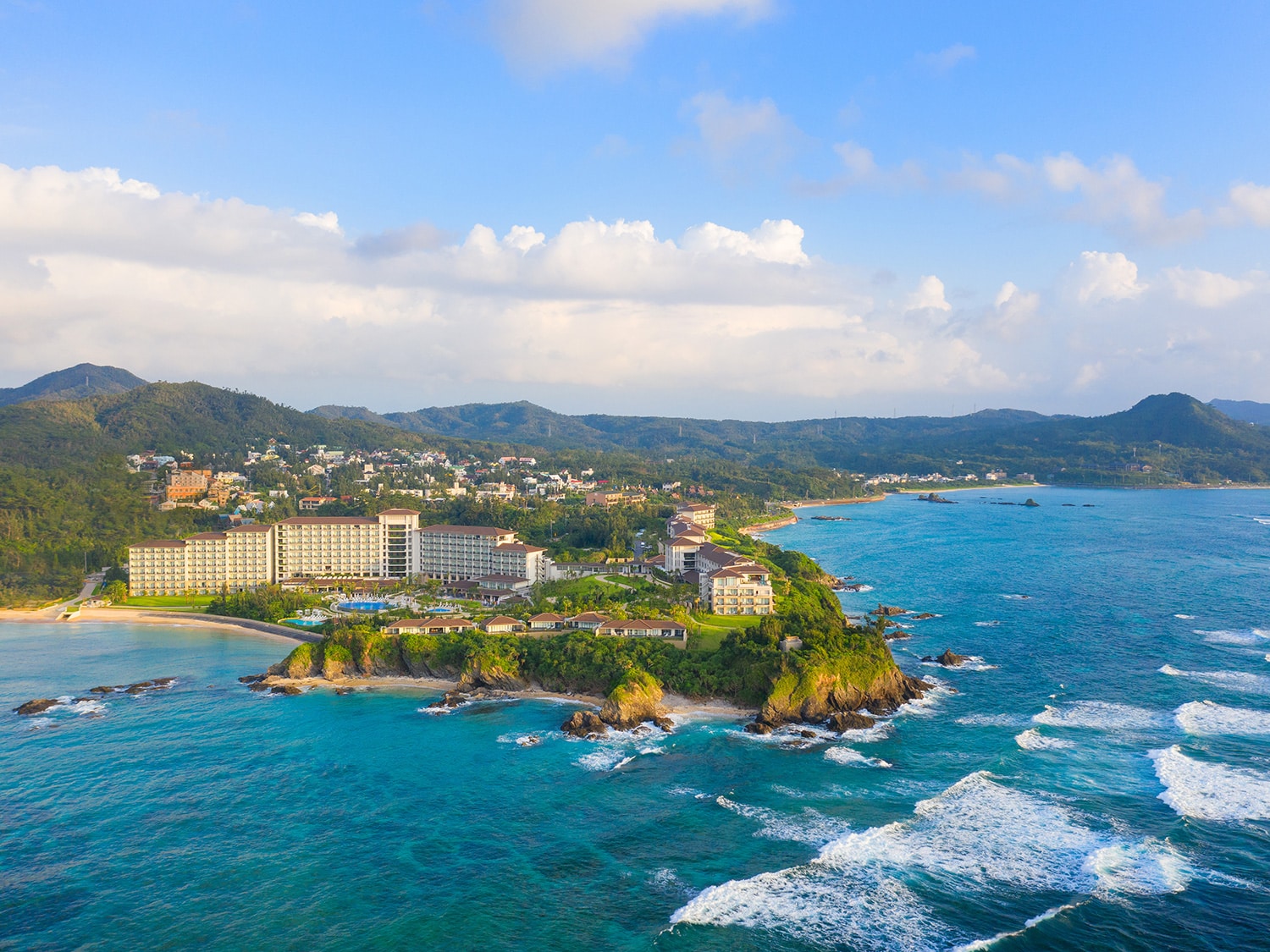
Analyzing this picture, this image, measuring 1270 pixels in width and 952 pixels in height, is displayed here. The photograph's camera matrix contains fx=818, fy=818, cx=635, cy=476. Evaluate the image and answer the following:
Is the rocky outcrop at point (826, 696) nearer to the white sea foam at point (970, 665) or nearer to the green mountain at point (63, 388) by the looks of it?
the white sea foam at point (970, 665)

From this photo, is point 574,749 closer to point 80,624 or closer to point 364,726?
point 364,726

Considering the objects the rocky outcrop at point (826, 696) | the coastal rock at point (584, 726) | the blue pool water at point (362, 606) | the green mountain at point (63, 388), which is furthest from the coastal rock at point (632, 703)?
the green mountain at point (63, 388)

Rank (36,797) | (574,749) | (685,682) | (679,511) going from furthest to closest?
(679,511)
(685,682)
(574,749)
(36,797)

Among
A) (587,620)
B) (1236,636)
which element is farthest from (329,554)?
(1236,636)

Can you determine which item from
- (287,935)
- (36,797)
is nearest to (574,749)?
(287,935)

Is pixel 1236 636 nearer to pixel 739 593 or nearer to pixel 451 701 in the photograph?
pixel 739 593

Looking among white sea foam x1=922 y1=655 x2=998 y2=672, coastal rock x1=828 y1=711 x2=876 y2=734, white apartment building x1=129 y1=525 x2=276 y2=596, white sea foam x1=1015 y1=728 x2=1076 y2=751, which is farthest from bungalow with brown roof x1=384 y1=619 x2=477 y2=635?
white sea foam x1=1015 y1=728 x2=1076 y2=751

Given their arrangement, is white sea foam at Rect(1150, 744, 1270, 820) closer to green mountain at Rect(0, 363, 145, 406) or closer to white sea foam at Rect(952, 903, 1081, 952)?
white sea foam at Rect(952, 903, 1081, 952)
